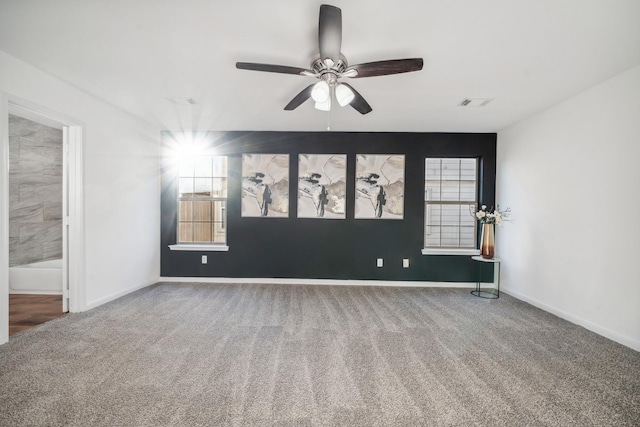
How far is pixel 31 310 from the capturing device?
3.46 metres

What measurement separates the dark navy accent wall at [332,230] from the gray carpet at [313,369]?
4.10 feet

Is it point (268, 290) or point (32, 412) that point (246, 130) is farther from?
point (32, 412)

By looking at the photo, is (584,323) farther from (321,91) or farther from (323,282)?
(321,91)

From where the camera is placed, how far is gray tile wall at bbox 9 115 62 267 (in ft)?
15.0

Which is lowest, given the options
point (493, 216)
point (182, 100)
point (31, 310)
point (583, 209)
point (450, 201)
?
point (31, 310)

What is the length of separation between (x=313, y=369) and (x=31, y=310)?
3519 millimetres

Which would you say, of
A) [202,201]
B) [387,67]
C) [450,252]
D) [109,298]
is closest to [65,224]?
[109,298]

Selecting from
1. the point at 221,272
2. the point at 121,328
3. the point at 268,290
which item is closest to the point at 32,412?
the point at 121,328

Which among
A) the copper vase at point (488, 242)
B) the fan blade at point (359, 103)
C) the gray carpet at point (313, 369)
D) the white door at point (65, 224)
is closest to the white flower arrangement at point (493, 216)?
the copper vase at point (488, 242)

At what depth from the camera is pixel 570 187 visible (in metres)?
3.37

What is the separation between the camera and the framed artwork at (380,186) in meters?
4.85

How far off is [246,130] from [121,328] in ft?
10.7

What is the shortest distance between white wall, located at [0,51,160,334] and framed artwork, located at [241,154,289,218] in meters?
1.46

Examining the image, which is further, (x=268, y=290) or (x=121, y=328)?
(x=268, y=290)
